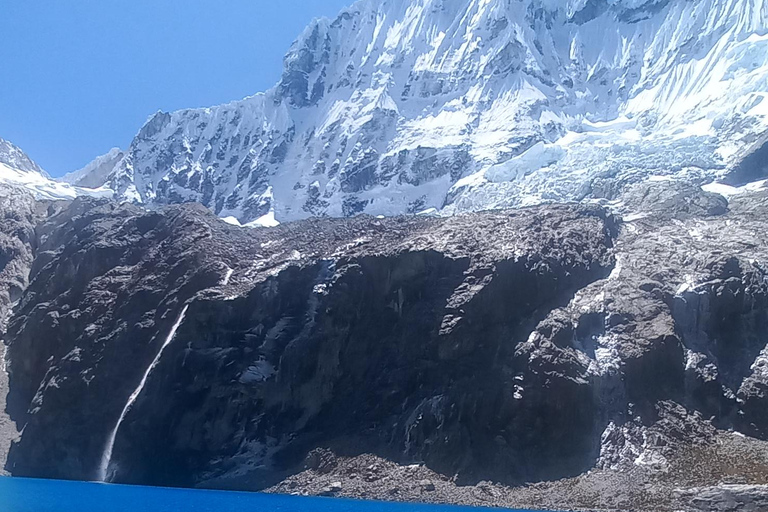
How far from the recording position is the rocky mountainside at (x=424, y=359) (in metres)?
66.0

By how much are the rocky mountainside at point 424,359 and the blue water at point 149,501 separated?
570 centimetres

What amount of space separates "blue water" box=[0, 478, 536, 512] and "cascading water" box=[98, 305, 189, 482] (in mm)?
5823

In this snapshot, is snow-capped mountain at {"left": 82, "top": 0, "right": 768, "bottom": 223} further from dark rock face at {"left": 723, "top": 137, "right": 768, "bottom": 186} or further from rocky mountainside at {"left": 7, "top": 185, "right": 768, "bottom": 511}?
rocky mountainside at {"left": 7, "top": 185, "right": 768, "bottom": 511}

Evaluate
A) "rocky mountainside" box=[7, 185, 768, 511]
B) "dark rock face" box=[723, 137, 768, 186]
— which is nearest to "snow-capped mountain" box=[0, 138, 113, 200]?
"rocky mountainside" box=[7, 185, 768, 511]

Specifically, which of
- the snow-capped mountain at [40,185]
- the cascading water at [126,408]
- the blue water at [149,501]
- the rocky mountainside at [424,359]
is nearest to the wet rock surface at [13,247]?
the rocky mountainside at [424,359]

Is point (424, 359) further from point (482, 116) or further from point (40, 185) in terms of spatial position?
point (40, 185)

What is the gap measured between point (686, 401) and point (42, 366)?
65009mm

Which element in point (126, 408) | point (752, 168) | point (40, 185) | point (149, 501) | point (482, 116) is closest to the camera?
point (149, 501)

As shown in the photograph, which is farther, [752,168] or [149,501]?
[752,168]

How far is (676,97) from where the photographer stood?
144625 mm

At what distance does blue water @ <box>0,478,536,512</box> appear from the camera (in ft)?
161

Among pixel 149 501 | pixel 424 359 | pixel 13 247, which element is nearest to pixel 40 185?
pixel 13 247

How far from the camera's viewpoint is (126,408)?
3135 inches

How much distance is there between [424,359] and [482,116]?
3646 inches
